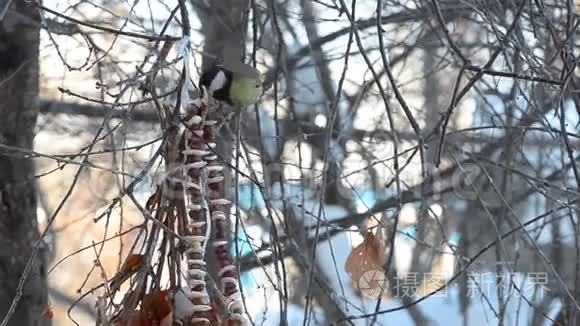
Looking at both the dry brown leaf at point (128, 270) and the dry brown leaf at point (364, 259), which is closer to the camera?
the dry brown leaf at point (128, 270)

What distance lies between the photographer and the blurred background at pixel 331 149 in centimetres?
107

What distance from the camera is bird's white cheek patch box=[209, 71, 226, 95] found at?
53cm

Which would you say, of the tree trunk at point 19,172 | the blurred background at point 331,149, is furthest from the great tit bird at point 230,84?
the tree trunk at point 19,172

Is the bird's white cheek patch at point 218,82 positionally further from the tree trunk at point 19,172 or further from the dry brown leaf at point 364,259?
the tree trunk at point 19,172

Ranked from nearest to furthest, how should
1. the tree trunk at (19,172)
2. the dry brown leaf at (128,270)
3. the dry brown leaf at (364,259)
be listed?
1. the dry brown leaf at (128,270)
2. the dry brown leaf at (364,259)
3. the tree trunk at (19,172)

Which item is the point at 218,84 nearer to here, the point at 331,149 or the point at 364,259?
the point at 364,259

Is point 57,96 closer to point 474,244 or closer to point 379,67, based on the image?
point 379,67

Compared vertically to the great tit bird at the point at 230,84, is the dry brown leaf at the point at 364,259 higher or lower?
lower

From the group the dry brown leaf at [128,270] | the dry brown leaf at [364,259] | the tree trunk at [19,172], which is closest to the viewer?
the dry brown leaf at [128,270]

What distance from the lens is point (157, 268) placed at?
1.70ft

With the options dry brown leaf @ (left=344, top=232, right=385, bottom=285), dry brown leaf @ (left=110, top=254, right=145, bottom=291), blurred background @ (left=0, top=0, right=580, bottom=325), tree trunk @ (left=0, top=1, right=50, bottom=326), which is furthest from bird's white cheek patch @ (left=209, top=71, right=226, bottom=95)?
tree trunk @ (left=0, top=1, right=50, bottom=326)

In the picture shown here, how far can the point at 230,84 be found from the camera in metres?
0.53

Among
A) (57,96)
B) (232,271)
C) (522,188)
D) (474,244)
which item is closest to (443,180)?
(522,188)

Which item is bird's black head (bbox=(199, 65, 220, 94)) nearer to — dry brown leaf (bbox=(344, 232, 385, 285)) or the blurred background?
dry brown leaf (bbox=(344, 232, 385, 285))
